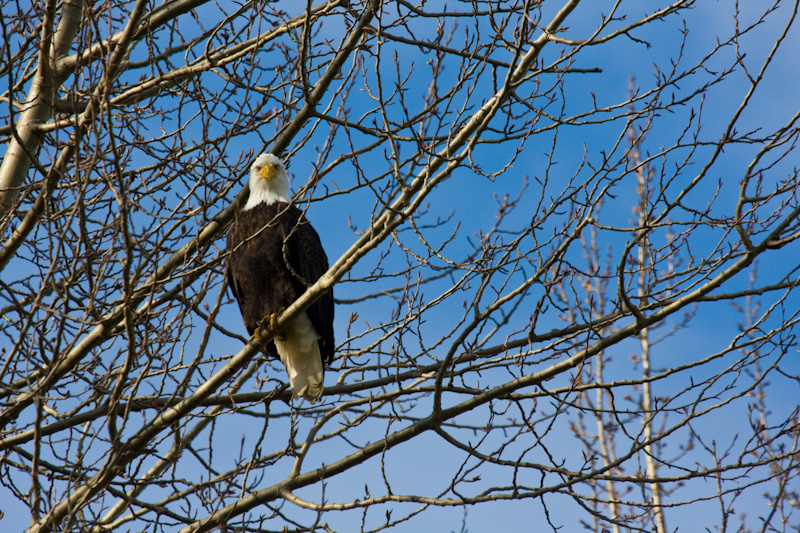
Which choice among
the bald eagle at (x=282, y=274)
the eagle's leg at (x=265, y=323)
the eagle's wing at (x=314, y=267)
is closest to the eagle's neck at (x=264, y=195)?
the bald eagle at (x=282, y=274)

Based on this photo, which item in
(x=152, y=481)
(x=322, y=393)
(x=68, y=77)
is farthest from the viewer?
(x=322, y=393)

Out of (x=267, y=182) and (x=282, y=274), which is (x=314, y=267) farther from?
(x=267, y=182)

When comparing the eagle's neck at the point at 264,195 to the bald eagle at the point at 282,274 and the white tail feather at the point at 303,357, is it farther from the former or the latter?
the white tail feather at the point at 303,357

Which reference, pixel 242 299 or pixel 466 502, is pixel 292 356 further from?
pixel 466 502

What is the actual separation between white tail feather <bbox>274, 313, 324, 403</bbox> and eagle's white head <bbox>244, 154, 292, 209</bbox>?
747 millimetres

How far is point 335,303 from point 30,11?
8.20 feet

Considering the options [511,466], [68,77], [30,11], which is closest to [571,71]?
[511,466]

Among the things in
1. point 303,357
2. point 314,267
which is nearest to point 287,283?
point 314,267

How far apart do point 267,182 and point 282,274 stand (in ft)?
2.01

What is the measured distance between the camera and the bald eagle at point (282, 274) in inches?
182

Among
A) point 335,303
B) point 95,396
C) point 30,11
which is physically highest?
point 30,11

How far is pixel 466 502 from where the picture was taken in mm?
3373

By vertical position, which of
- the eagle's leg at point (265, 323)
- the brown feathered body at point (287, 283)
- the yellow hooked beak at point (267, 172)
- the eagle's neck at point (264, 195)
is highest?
the yellow hooked beak at point (267, 172)

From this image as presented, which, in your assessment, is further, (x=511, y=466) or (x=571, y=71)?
(x=571, y=71)
